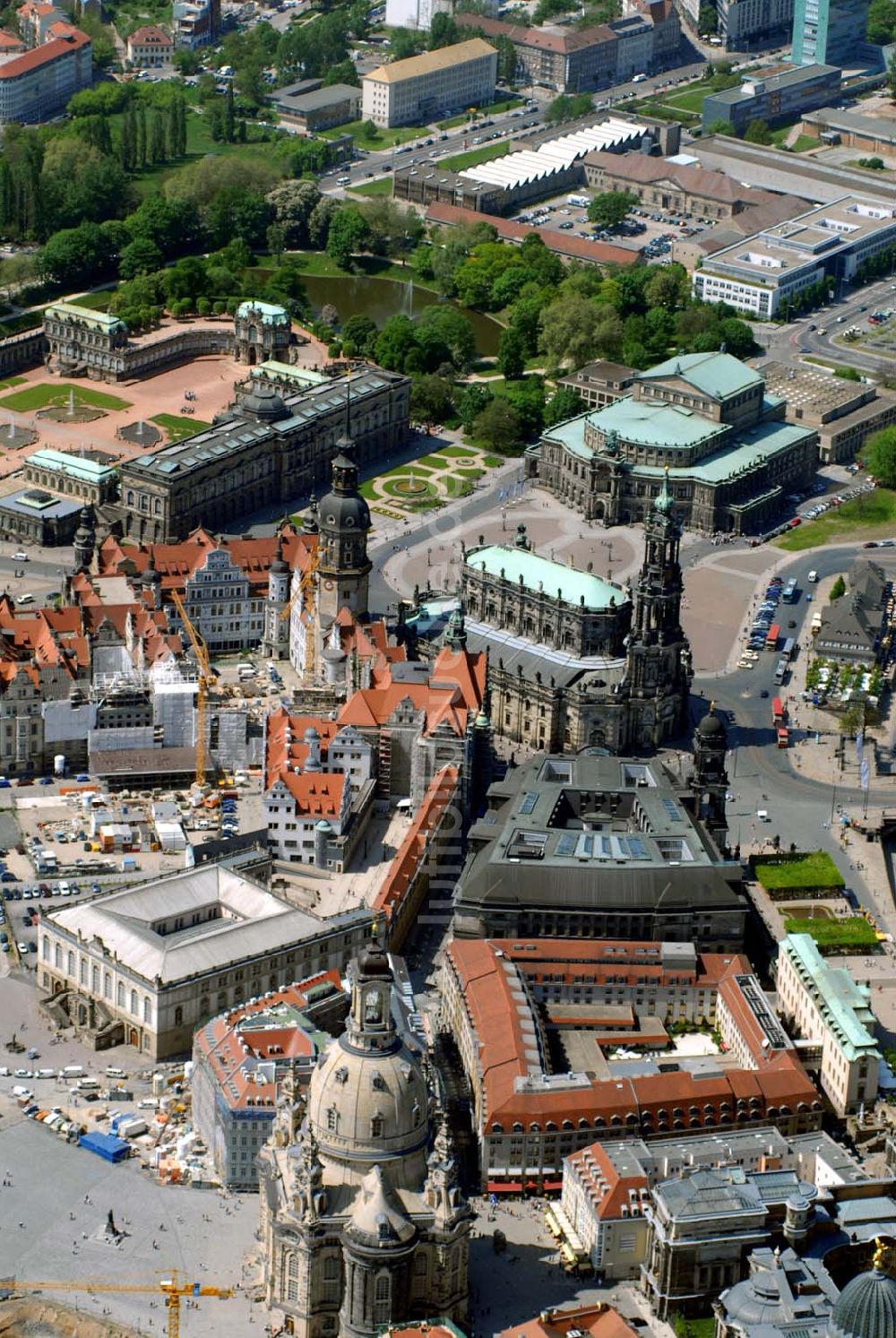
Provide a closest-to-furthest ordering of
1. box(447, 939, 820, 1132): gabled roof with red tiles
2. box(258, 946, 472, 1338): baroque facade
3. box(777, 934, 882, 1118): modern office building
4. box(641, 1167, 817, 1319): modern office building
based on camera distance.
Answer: box(258, 946, 472, 1338): baroque facade
box(641, 1167, 817, 1319): modern office building
box(447, 939, 820, 1132): gabled roof with red tiles
box(777, 934, 882, 1118): modern office building

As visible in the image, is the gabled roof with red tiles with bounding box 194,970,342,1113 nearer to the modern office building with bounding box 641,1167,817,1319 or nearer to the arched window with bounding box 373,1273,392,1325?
the arched window with bounding box 373,1273,392,1325

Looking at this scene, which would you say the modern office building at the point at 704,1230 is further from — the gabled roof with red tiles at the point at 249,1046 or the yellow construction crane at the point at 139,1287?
the gabled roof with red tiles at the point at 249,1046

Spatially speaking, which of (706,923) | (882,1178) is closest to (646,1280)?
(882,1178)

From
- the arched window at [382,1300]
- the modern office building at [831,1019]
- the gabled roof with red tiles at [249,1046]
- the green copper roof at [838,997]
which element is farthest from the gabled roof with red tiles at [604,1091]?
the arched window at [382,1300]

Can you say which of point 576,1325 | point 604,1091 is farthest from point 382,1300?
point 604,1091

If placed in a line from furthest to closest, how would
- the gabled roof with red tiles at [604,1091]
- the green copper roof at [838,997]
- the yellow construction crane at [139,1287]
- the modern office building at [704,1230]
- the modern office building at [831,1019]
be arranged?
the green copper roof at [838,997] → the modern office building at [831,1019] → the gabled roof with red tiles at [604,1091] → the modern office building at [704,1230] → the yellow construction crane at [139,1287]

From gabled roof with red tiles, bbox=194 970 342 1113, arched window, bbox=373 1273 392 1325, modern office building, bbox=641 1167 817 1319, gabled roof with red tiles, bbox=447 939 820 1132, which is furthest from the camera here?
gabled roof with red tiles, bbox=447 939 820 1132

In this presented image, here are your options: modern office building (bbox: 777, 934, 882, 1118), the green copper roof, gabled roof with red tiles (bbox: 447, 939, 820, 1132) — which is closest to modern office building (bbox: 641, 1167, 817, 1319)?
gabled roof with red tiles (bbox: 447, 939, 820, 1132)
